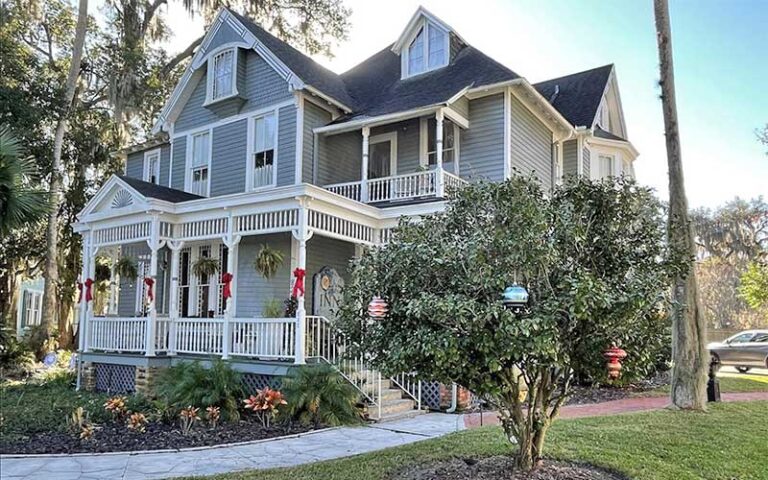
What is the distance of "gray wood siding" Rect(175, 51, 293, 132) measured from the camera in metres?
15.1

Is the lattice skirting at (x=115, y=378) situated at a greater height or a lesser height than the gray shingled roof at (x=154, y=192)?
lesser

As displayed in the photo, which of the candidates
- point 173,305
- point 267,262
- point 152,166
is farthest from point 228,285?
point 152,166

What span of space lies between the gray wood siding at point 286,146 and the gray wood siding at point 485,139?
4157mm

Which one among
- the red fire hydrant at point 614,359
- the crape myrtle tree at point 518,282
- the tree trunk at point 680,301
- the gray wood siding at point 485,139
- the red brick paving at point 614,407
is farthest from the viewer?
the gray wood siding at point 485,139

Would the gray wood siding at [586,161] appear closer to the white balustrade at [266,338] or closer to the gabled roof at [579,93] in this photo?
the gabled roof at [579,93]

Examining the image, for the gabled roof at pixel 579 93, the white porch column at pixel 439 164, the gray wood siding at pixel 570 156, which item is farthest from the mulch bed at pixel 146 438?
the gabled roof at pixel 579 93

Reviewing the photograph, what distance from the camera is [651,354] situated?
5.95 metres

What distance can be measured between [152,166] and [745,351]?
20.5 m

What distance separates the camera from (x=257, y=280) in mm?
14445

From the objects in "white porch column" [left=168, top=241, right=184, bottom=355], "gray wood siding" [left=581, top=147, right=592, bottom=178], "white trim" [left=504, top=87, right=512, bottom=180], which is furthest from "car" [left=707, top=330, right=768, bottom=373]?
"white porch column" [left=168, top=241, right=184, bottom=355]

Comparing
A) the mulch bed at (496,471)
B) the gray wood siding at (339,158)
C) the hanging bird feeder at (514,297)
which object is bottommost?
the mulch bed at (496,471)

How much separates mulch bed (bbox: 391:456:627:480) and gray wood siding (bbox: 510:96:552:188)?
27.6ft

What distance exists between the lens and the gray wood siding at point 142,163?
702 inches

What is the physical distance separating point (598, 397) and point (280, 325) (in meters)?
6.93
